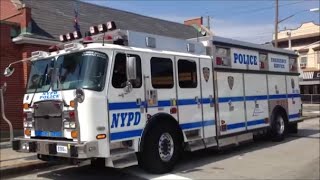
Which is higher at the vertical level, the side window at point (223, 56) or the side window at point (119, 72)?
the side window at point (223, 56)

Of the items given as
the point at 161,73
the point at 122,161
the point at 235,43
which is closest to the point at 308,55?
the point at 235,43

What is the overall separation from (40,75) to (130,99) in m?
2.04

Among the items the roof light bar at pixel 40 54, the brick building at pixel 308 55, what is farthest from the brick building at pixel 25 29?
the brick building at pixel 308 55

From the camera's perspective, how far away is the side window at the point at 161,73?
995cm

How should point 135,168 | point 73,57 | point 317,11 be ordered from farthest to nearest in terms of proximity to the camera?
point 317,11
point 135,168
point 73,57

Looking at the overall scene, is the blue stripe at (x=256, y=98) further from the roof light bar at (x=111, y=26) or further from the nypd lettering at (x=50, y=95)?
the nypd lettering at (x=50, y=95)

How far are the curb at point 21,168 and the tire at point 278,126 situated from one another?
694 cm

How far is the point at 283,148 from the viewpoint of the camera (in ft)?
44.8

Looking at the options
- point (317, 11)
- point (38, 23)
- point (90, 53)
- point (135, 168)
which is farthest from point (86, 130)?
point (317, 11)

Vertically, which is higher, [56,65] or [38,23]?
[38,23]

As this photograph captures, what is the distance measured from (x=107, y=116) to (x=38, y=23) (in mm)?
10271

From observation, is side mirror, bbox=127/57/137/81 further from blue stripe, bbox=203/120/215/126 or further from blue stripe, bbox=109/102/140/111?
blue stripe, bbox=203/120/215/126

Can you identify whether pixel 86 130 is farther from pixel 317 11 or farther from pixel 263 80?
pixel 317 11

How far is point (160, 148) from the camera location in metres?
9.88
